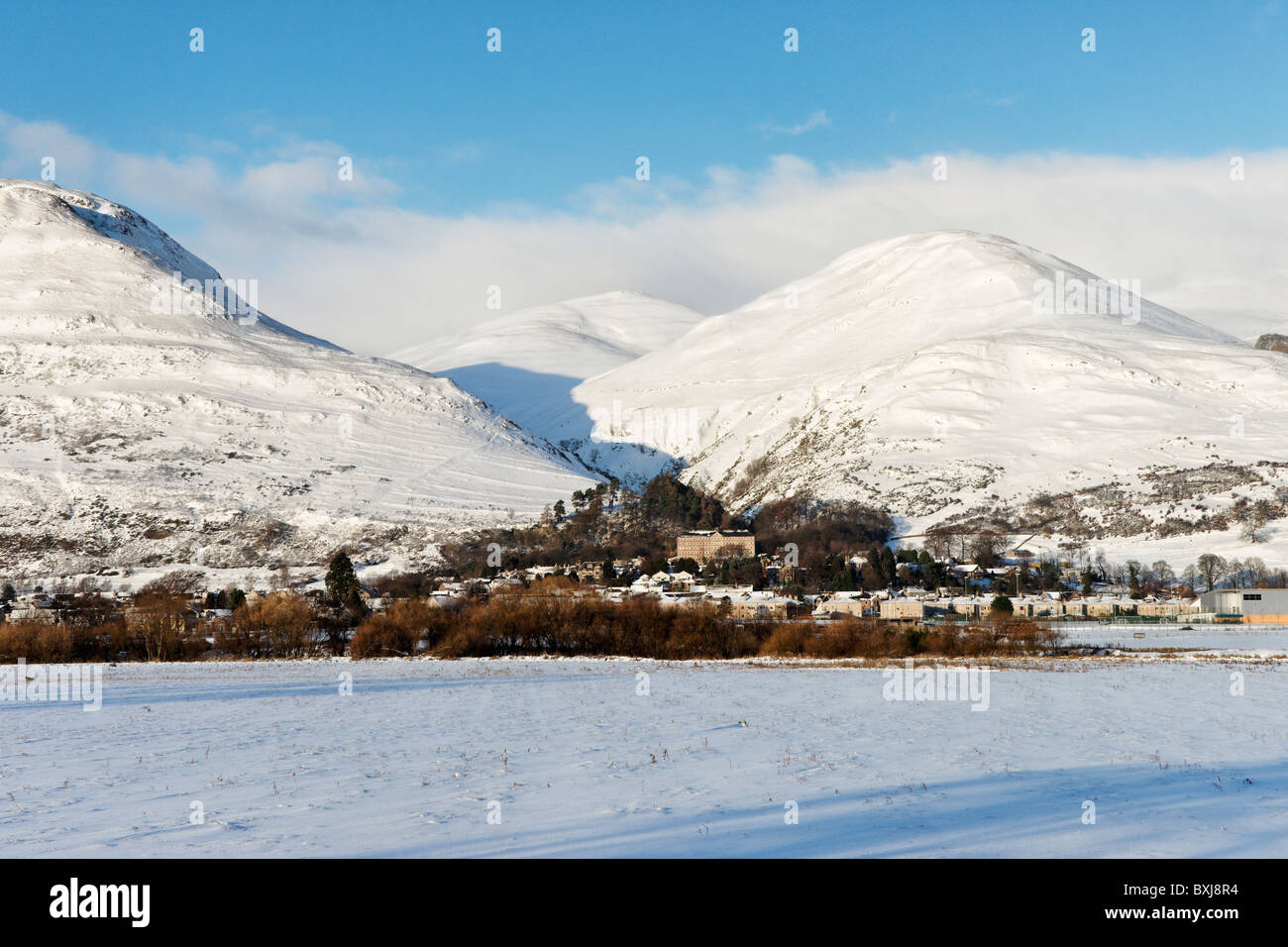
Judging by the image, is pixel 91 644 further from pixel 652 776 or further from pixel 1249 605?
pixel 1249 605

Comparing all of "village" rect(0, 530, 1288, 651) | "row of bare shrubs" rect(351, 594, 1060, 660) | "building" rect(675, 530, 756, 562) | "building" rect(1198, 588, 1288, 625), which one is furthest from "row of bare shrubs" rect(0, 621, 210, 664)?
"building" rect(675, 530, 756, 562)

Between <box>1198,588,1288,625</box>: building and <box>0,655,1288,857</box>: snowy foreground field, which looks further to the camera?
<box>1198,588,1288,625</box>: building

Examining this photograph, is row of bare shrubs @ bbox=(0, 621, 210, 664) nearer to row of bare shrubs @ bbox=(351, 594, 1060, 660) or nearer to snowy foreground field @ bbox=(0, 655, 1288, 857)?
row of bare shrubs @ bbox=(351, 594, 1060, 660)

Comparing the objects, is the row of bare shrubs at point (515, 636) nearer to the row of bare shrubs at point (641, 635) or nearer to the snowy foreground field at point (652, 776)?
the row of bare shrubs at point (641, 635)

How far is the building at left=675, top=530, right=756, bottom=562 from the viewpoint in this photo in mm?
175000

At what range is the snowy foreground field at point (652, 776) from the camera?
16.5m

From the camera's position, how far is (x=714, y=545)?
604 feet

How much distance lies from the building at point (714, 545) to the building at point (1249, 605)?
72427 millimetres

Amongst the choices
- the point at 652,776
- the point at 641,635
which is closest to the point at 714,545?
the point at 641,635

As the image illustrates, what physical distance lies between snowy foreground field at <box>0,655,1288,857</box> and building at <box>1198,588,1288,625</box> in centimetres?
7921

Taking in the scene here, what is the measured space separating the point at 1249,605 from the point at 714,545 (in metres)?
87.4
